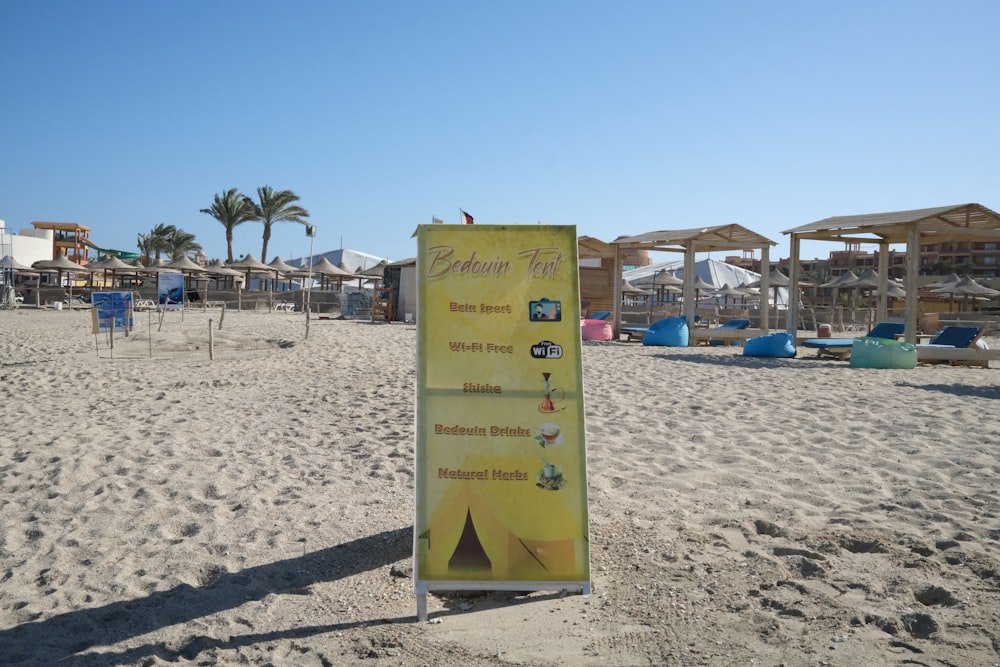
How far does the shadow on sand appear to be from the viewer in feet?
9.02

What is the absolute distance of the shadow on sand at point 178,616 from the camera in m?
2.75

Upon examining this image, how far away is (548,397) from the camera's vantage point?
3.13m

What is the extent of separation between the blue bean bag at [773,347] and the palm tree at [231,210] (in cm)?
4043

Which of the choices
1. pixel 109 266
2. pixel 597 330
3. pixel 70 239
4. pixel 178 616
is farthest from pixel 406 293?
pixel 70 239

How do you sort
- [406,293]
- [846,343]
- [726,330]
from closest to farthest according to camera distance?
[846,343], [726,330], [406,293]

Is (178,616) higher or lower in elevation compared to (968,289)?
lower

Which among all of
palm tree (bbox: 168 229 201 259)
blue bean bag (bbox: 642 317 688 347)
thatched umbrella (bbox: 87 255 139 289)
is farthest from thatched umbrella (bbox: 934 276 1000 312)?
palm tree (bbox: 168 229 201 259)

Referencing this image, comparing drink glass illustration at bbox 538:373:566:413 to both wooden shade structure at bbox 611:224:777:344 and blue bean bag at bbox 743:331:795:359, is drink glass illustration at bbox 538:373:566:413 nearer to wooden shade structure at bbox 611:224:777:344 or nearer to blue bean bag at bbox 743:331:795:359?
blue bean bag at bbox 743:331:795:359

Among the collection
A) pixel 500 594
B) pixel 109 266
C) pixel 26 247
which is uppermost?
pixel 26 247

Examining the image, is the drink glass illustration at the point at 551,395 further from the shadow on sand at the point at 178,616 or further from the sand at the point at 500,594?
the shadow on sand at the point at 178,616

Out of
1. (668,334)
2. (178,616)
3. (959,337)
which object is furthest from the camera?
(668,334)

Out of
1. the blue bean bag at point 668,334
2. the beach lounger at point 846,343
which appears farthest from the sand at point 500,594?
the blue bean bag at point 668,334

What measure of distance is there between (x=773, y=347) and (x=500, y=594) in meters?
12.5

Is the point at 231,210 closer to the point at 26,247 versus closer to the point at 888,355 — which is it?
the point at 26,247
